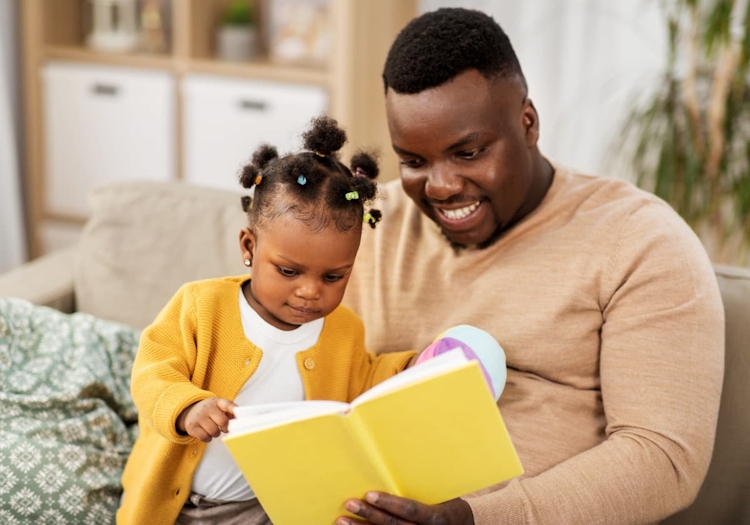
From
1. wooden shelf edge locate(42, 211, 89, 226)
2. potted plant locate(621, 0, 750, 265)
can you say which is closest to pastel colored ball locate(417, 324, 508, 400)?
potted plant locate(621, 0, 750, 265)

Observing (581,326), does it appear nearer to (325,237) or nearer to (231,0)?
(325,237)

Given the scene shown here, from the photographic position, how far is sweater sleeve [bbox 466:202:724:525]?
4.13 feet

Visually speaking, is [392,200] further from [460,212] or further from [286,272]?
[286,272]

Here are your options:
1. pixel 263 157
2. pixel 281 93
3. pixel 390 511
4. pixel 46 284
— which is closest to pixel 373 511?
pixel 390 511

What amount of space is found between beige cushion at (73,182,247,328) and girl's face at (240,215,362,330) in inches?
20.7

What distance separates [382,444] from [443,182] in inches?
18.7

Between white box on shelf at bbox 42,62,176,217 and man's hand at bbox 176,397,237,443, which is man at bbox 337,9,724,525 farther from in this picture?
white box on shelf at bbox 42,62,176,217

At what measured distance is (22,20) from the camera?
346cm

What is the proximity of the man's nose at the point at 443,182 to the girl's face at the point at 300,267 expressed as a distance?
0.18 m

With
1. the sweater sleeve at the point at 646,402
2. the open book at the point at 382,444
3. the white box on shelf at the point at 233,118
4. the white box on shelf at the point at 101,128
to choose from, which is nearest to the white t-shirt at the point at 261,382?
the open book at the point at 382,444

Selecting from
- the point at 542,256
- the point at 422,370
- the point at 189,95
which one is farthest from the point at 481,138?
the point at 189,95

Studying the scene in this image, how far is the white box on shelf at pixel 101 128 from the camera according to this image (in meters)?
3.33

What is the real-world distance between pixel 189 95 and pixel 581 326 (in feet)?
7.22

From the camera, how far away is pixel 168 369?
1215 millimetres
